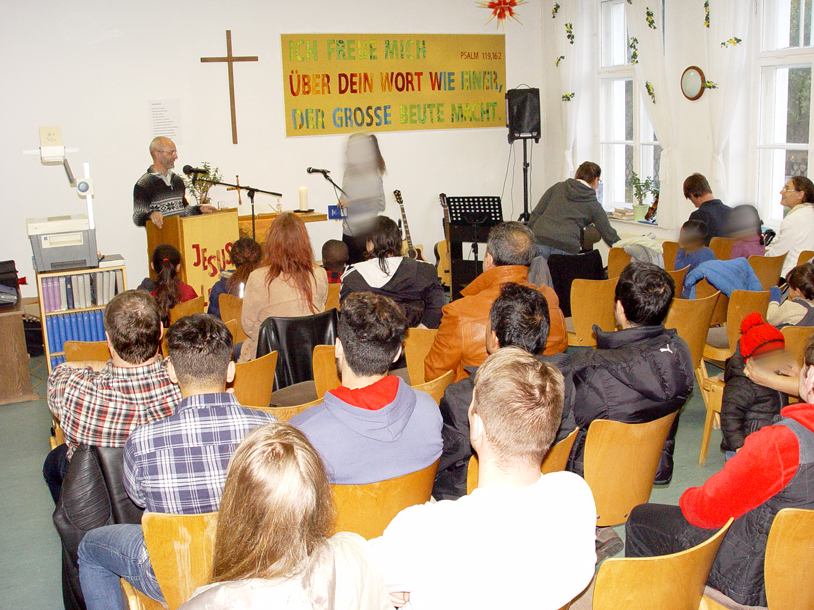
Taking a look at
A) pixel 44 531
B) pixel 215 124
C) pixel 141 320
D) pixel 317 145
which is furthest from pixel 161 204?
pixel 141 320

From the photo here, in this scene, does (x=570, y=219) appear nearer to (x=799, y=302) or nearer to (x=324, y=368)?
(x=799, y=302)

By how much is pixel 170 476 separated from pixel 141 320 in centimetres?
77

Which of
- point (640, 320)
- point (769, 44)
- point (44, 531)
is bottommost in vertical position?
point (44, 531)

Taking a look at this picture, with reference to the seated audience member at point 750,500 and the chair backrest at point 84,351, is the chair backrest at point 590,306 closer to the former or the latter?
the seated audience member at point 750,500

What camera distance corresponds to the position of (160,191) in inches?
238

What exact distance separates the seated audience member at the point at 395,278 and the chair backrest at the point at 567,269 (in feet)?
6.20

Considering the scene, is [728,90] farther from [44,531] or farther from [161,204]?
[44,531]

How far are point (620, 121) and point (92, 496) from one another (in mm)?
7350

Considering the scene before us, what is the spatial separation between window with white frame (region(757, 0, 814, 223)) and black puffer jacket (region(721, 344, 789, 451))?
3.90 meters

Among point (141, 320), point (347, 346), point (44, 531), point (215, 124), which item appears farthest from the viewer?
point (215, 124)


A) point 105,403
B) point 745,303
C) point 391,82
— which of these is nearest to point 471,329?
point 105,403

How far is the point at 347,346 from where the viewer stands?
2297 mm

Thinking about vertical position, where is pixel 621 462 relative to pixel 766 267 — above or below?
below

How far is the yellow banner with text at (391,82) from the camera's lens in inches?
301
